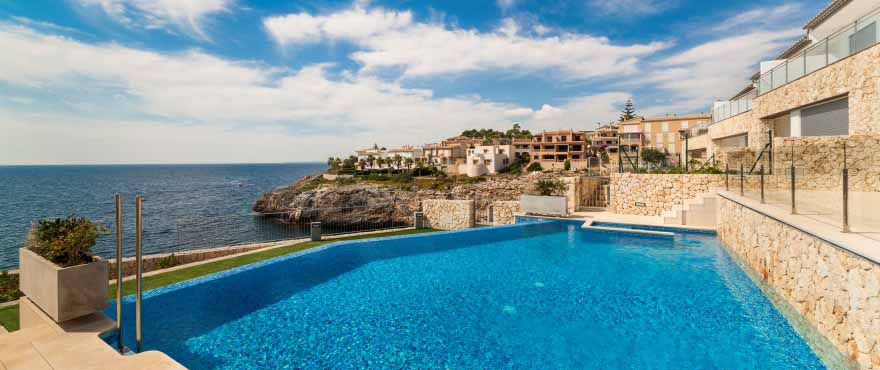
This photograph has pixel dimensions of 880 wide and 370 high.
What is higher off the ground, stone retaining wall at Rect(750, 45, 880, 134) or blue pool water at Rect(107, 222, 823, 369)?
stone retaining wall at Rect(750, 45, 880, 134)

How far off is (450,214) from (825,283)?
49.3 ft

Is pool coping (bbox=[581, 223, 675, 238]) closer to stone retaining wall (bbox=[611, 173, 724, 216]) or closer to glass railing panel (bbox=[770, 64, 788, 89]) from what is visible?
stone retaining wall (bbox=[611, 173, 724, 216])

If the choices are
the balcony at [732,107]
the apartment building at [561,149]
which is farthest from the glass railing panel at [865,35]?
the apartment building at [561,149]

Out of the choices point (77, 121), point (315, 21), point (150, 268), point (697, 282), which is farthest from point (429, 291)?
point (77, 121)

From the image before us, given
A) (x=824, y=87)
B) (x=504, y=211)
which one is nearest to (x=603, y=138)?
(x=504, y=211)

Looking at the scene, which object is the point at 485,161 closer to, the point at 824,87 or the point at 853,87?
the point at 824,87

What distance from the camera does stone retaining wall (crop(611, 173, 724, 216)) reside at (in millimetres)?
15977

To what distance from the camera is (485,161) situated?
7238cm

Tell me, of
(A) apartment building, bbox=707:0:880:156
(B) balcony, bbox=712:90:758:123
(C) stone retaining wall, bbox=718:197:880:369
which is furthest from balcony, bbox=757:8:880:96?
(C) stone retaining wall, bbox=718:197:880:369

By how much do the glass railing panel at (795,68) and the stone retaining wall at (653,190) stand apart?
4817mm

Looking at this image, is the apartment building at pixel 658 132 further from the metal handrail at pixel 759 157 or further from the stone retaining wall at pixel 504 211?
the metal handrail at pixel 759 157

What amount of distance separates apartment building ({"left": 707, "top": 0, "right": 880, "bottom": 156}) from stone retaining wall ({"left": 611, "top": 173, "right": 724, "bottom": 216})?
1854mm

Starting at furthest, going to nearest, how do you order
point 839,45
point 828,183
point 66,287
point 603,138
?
point 603,138, point 839,45, point 828,183, point 66,287

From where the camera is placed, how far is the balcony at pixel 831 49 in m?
11.5
